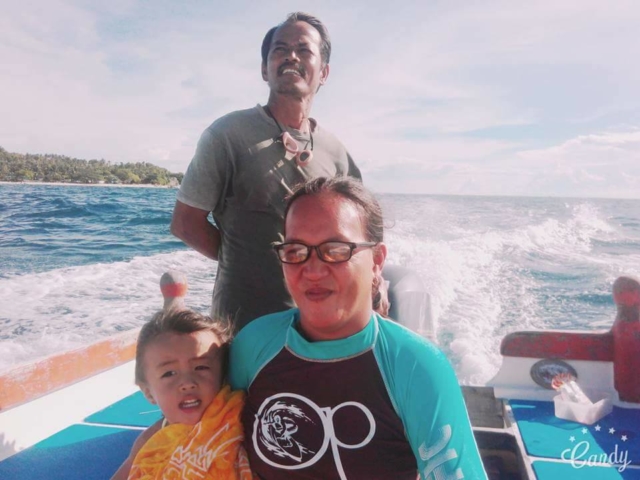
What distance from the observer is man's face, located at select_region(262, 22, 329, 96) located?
2.21 metres

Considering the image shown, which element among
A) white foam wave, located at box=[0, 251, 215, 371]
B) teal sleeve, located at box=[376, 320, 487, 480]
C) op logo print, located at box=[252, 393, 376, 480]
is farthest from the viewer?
white foam wave, located at box=[0, 251, 215, 371]

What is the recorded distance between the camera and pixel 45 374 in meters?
2.95

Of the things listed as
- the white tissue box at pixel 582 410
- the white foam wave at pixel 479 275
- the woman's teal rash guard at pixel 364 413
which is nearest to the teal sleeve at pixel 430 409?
the woman's teal rash guard at pixel 364 413

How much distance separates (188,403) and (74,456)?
1.35m

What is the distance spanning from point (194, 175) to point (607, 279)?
37.1 feet

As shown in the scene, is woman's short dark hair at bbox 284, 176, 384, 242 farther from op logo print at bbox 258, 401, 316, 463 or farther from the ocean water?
op logo print at bbox 258, 401, 316, 463

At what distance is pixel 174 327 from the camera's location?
1.74 metres

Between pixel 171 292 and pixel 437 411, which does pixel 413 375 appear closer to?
pixel 437 411

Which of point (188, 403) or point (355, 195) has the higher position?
point (355, 195)

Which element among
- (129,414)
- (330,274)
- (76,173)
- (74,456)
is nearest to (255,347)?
(330,274)

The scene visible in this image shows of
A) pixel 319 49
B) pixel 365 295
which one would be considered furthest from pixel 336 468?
pixel 319 49

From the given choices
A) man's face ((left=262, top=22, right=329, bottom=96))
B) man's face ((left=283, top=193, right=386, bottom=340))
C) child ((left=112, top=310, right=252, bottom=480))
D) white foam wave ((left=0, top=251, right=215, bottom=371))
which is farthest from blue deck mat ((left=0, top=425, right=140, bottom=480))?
white foam wave ((left=0, top=251, right=215, bottom=371))

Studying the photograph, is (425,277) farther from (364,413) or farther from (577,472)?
(364,413)

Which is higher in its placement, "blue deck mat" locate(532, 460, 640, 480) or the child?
the child
